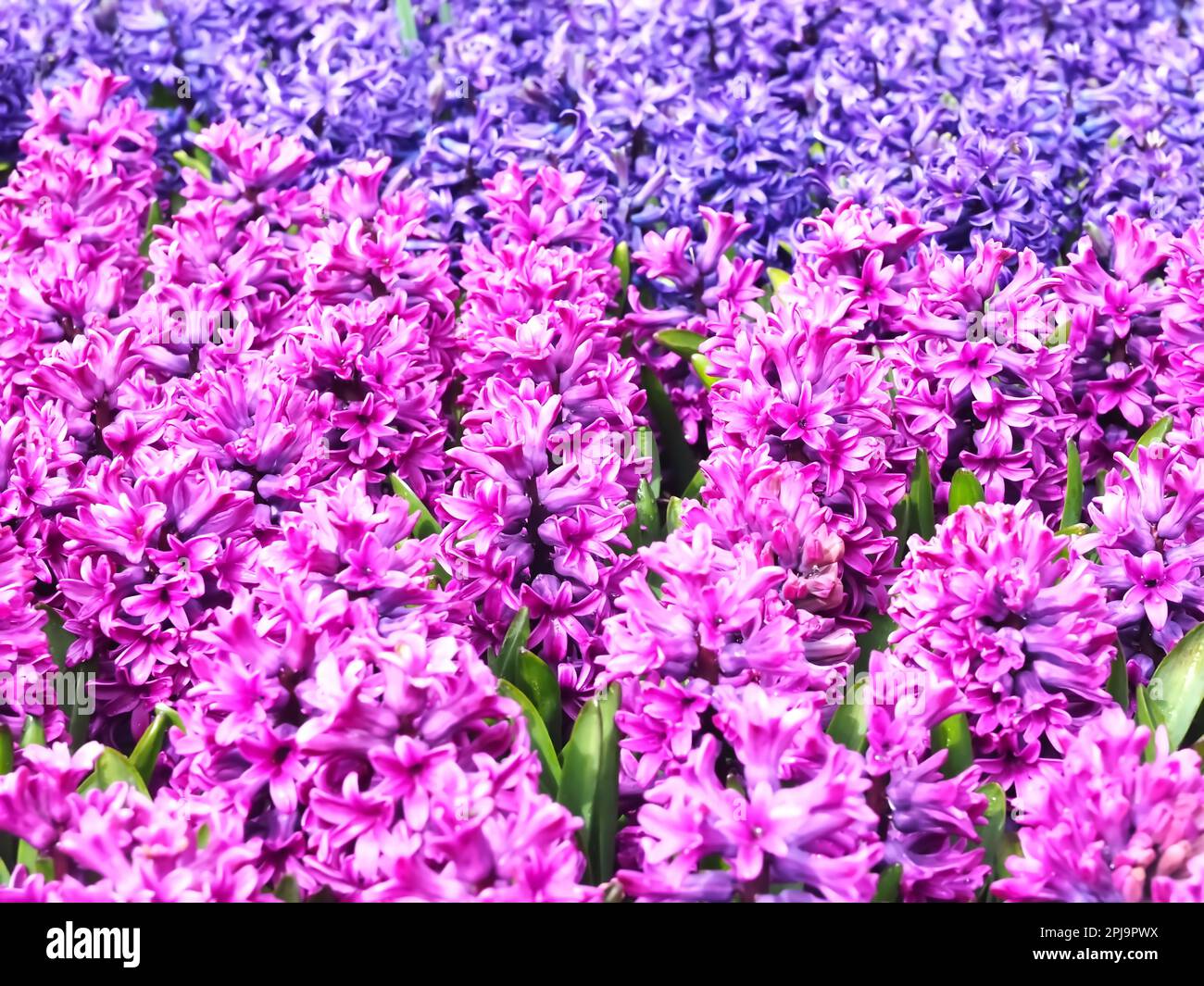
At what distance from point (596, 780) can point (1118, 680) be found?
2.82ft

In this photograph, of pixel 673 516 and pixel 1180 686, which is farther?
pixel 673 516

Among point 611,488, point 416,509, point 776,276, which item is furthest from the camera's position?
point 776,276

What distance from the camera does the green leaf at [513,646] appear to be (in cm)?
225

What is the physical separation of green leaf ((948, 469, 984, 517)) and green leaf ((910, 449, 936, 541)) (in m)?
0.06

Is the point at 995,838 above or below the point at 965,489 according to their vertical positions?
below

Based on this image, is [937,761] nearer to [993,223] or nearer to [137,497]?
[137,497]

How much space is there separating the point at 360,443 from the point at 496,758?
2.97ft

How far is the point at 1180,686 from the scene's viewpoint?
2182mm

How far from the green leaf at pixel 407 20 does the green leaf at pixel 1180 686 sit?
354 cm

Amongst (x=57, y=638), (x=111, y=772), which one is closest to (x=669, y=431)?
(x=57, y=638)

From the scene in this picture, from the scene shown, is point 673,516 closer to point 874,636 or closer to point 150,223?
point 874,636

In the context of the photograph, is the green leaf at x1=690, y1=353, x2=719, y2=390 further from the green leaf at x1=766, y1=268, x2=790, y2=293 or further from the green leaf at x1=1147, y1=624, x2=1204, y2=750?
the green leaf at x1=1147, y1=624, x2=1204, y2=750

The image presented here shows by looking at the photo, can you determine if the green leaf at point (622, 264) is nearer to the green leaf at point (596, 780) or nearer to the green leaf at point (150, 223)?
the green leaf at point (150, 223)
